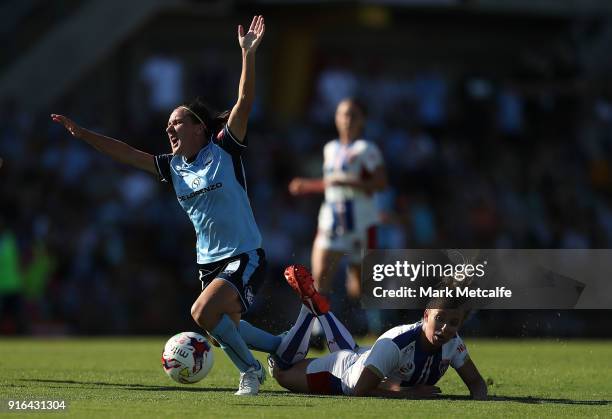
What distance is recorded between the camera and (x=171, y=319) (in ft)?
70.6

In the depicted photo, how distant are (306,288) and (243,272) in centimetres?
61

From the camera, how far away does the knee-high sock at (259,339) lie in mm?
10328

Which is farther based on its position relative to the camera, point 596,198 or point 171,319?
point 596,198

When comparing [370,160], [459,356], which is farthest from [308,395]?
[370,160]

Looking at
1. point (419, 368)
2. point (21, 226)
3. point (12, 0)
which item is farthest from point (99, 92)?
point (419, 368)

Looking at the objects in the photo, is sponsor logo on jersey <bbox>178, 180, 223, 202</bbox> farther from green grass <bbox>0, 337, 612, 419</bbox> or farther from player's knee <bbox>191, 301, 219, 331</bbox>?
green grass <bbox>0, 337, 612, 419</bbox>

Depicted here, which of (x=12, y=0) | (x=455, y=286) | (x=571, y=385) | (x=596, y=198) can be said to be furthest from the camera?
(x=596, y=198)

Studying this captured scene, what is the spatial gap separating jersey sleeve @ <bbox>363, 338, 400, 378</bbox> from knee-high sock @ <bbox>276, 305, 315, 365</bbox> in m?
1.02

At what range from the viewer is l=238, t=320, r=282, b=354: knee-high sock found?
407 inches

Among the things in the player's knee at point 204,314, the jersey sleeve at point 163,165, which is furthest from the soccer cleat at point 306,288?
the jersey sleeve at point 163,165

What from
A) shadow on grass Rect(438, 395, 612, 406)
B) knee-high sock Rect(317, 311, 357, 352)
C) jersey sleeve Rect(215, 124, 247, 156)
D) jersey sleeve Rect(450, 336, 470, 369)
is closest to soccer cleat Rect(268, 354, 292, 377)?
knee-high sock Rect(317, 311, 357, 352)

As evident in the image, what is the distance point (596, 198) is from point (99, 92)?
32.6 ft

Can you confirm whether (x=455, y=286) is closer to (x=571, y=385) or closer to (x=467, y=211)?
(x=571, y=385)

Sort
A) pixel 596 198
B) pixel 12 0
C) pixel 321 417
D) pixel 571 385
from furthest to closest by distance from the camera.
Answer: pixel 596 198
pixel 12 0
pixel 571 385
pixel 321 417
